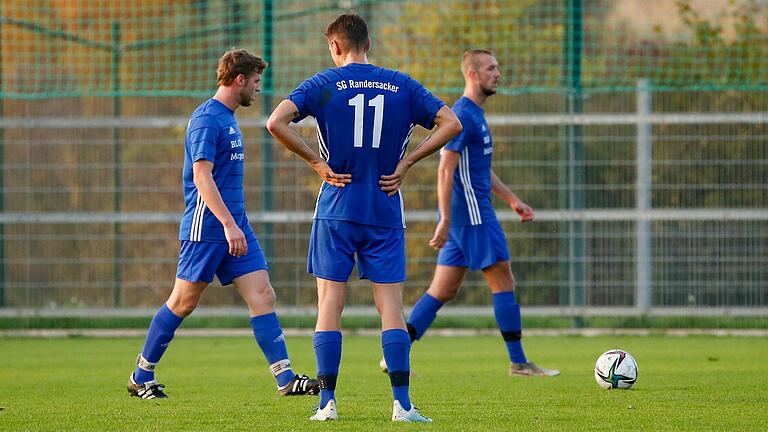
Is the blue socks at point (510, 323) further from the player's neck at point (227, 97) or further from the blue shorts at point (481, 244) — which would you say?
the player's neck at point (227, 97)

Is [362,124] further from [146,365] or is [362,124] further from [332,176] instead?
[146,365]

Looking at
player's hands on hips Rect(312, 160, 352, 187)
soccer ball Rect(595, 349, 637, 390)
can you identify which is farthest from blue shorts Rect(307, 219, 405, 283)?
soccer ball Rect(595, 349, 637, 390)

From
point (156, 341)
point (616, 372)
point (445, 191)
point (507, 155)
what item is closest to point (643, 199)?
point (507, 155)

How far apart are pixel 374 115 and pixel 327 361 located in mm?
1205

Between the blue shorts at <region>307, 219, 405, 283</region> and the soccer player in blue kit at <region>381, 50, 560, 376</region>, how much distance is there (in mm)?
2508

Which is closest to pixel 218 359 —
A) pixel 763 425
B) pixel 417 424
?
pixel 417 424

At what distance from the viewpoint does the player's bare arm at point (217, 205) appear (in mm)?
7234

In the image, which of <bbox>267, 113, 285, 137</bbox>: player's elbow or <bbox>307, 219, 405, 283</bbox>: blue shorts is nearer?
<bbox>267, 113, 285, 137</bbox>: player's elbow

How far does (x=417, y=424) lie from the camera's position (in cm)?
614

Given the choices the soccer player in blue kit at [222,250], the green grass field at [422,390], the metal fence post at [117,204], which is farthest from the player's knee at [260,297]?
the metal fence post at [117,204]

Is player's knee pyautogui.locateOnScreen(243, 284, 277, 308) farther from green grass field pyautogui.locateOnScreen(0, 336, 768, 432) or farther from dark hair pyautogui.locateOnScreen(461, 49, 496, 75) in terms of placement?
dark hair pyautogui.locateOnScreen(461, 49, 496, 75)

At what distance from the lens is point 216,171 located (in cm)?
769

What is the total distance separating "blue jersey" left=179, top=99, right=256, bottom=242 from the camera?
7613 mm

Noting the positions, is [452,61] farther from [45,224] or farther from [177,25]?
[45,224]
